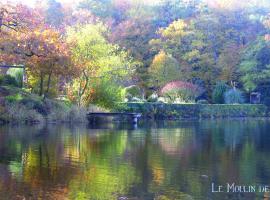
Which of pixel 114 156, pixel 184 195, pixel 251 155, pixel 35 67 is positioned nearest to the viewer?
pixel 184 195

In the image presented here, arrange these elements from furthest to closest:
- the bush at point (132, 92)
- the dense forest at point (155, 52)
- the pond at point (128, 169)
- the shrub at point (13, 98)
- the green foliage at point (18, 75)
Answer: the bush at point (132, 92) < the dense forest at point (155, 52) < the green foliage at point (18, 75) < the shrub at point (13, 98) < the pond at point (128, 169)

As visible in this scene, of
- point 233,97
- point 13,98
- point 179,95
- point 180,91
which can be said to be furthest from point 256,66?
point 13,98

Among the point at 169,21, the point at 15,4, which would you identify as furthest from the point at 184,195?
the point at 169,21

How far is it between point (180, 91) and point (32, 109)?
18922 mm

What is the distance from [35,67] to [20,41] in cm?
318

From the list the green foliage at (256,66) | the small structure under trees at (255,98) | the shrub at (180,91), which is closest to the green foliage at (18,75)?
the shrub at (180,91)

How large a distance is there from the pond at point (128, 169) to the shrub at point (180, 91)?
2645 cm

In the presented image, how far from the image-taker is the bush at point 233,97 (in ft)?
153

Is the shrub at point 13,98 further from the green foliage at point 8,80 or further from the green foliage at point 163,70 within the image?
the green foliage at point 163,70

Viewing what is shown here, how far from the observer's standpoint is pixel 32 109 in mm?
27750

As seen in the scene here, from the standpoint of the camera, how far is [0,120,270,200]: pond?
8602 mm

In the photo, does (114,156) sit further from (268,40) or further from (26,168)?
(268,40)

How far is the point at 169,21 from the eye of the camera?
182ft

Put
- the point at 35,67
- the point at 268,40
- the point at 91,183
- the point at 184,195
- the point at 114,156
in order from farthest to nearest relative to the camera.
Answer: the point at 268,40, the point at 35,67, the point at 114,156, the point at 91,183, the point at 184,195
